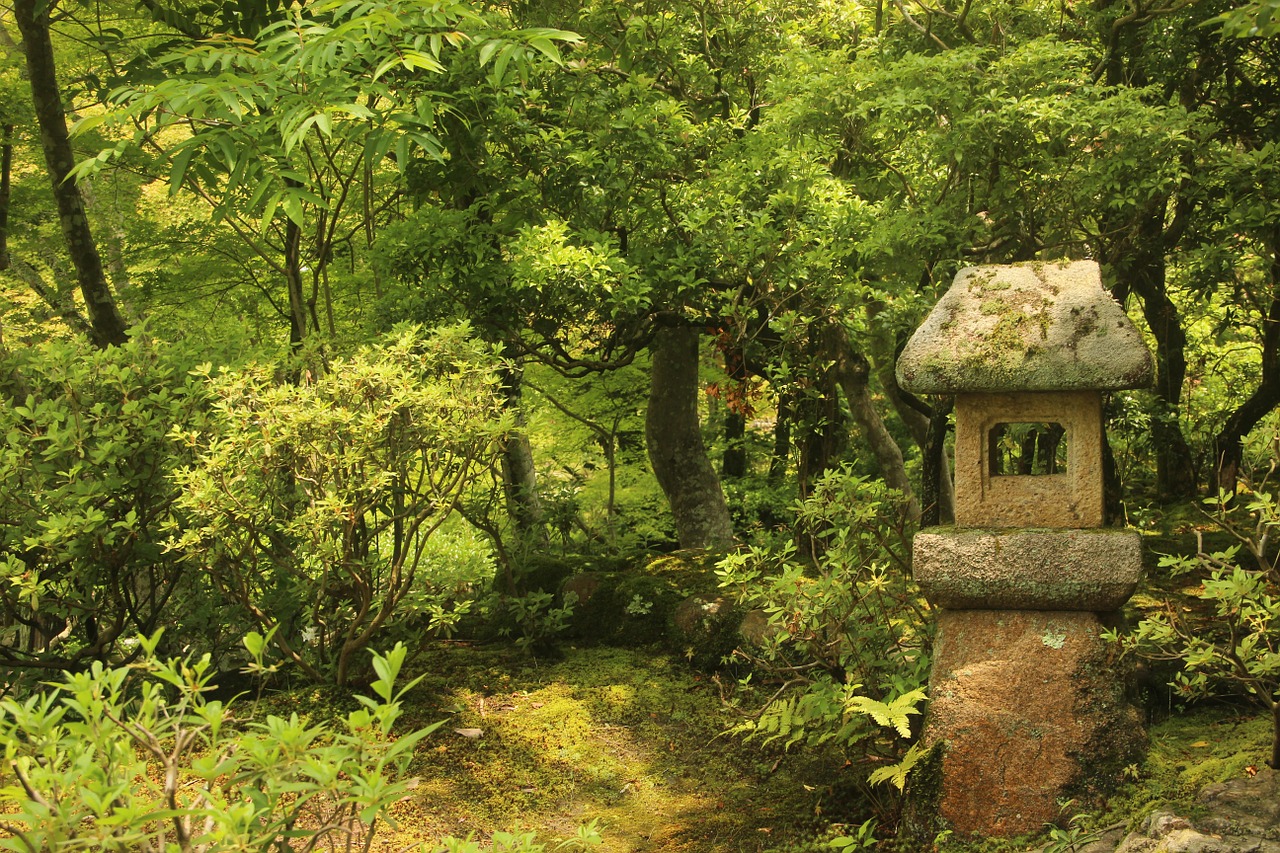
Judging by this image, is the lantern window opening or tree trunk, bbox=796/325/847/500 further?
tree trunk, bbox=796/325/847/500

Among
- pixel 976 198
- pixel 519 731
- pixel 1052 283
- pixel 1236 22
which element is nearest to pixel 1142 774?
pixel 1052 283

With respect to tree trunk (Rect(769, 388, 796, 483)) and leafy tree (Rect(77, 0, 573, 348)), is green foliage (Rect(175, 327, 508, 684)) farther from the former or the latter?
tree trunk (Rect(769, 388, 796, 483))

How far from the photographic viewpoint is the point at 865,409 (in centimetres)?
852

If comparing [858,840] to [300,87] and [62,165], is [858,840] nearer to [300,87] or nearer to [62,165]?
[300,87]

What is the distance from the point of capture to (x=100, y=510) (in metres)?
4.97

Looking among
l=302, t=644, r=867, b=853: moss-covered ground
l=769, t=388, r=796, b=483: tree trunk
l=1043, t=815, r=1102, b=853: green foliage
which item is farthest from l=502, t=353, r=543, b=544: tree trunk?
l=1043, t=815, r=1102, b=853: green foliage

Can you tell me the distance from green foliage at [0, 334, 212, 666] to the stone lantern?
353 cm

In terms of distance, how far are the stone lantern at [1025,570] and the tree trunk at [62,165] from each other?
454cm

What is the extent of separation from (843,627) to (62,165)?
4.97 metres

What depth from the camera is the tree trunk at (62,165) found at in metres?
5.94

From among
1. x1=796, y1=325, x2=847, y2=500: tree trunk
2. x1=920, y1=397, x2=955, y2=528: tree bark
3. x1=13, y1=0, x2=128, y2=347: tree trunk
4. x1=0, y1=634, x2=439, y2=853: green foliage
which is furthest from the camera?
x1=796, y1=325, x2=847, y2=500: tree trunk

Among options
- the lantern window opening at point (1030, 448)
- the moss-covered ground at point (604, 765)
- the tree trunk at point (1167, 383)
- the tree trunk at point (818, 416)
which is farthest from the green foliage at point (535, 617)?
the tree trunk at point (1167, 383)

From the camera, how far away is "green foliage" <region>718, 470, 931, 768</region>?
14.9ft

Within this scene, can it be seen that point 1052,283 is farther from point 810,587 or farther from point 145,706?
point 145,706
